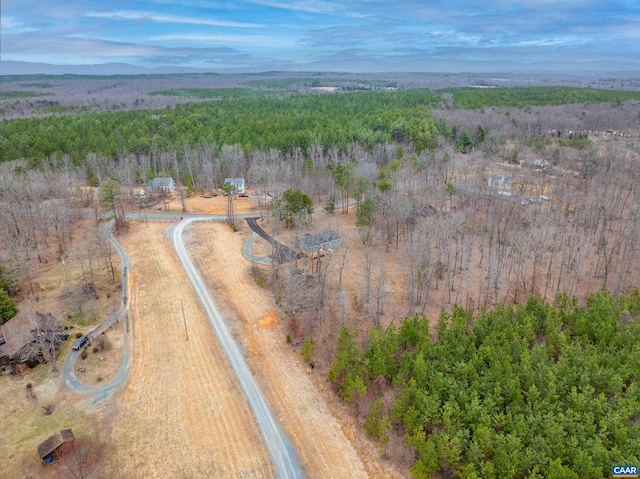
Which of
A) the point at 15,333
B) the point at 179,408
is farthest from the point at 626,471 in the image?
the point at 15,333

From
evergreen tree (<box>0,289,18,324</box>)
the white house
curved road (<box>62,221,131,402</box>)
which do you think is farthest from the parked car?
the white house

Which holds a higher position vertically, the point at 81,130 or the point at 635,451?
the point at 81,130

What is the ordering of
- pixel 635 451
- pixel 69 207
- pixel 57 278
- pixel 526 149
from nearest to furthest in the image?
pixel 635 451 < pixel 57 278 < pixel 69 207 < pixel 526 149


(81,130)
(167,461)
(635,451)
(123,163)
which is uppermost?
(81,130)

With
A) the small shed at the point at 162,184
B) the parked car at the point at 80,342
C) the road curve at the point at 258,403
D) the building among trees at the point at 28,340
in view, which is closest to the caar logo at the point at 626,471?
the road curve at the point at 258,403

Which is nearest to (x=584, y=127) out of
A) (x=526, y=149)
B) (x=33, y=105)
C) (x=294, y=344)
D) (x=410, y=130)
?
(x=526, y=149)

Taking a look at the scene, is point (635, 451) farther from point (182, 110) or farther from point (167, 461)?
point (182, 110)

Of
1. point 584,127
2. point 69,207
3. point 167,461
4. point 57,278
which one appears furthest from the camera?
point 584,127

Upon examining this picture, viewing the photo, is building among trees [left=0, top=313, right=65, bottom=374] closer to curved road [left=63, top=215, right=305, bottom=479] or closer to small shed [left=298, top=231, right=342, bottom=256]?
curved road [left=63, top=215, right=305, bottom=479]
